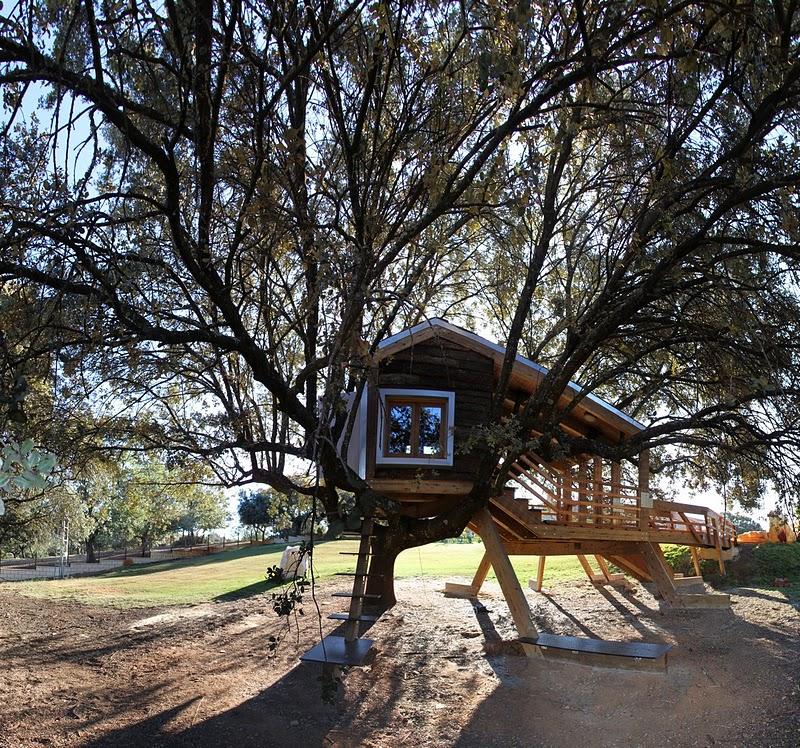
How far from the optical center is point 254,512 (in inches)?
2164

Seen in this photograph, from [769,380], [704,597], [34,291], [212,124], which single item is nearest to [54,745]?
[34,291]

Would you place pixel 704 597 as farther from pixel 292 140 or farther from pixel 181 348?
pixel 292 140

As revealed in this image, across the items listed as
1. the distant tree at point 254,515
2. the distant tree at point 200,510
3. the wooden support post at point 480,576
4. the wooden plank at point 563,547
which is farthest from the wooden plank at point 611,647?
the distant tree at point 254,515

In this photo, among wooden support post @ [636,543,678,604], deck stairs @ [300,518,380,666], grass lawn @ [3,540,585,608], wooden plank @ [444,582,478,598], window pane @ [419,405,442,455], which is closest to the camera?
deck stairs @ [300,518,380,666]

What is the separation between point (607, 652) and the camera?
412 inches

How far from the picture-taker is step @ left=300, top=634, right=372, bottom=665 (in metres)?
10.4

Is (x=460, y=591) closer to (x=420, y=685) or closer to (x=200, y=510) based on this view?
(x=420, y=685)

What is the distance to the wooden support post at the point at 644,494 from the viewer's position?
1373 centimetres

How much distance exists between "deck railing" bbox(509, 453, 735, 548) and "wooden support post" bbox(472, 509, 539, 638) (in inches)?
39.9

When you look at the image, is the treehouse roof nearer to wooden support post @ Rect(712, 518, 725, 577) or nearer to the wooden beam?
the wooden beam

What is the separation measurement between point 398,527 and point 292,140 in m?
8.11

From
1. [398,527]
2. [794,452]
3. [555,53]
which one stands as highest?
[555,53]

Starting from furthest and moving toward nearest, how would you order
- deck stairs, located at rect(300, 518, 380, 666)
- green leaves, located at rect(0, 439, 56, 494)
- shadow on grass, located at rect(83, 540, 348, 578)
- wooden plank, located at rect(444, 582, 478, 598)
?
shadow on grass, located at rect(83, 540, 348, 578) < wooden plank, located at rect(444, 582, 478, 598) < deck stairs, located at rect(300, 518, 380, 666) < green leaves, located at rect(0, 439, 56, 494)

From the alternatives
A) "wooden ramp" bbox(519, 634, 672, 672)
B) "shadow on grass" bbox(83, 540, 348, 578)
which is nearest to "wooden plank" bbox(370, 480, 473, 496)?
"wooden ramp" bbox(519, 634, 672, 672)
